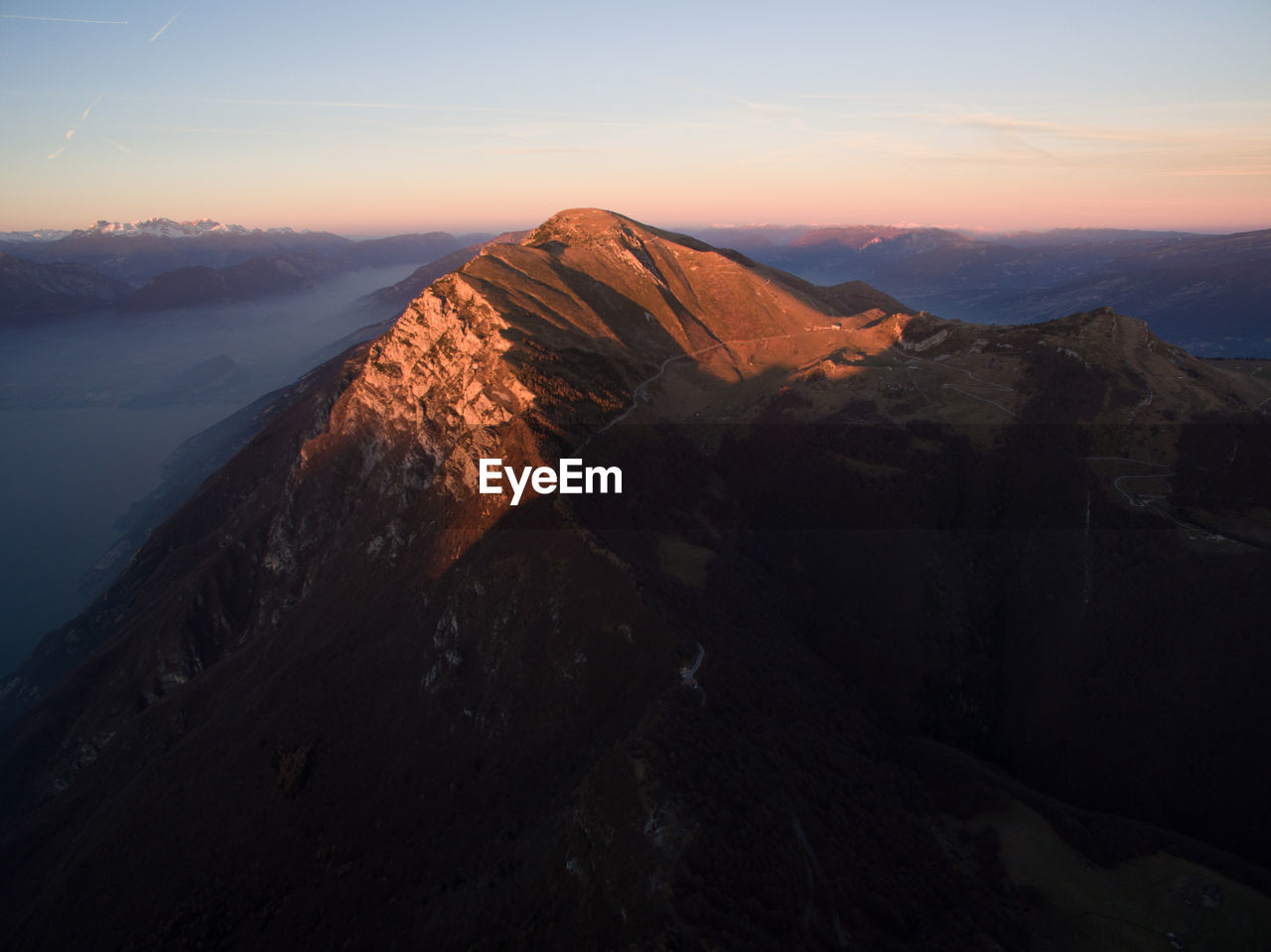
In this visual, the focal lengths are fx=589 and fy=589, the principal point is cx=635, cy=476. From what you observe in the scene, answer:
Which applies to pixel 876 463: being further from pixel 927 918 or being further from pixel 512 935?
pixel 512 935

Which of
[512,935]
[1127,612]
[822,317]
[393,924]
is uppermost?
[822,317]

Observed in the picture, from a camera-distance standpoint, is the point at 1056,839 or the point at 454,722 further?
the point at 454,722

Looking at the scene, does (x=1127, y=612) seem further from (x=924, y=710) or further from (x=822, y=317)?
(x=822, y=317)

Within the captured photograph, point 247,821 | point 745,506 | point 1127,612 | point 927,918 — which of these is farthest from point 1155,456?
point 247,821

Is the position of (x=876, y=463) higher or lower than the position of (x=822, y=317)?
lower

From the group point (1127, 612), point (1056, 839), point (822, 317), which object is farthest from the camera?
point (822, 317)

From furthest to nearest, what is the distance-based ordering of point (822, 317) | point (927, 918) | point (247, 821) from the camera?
point (822, 317), point (247, 821), point (927, 918)
